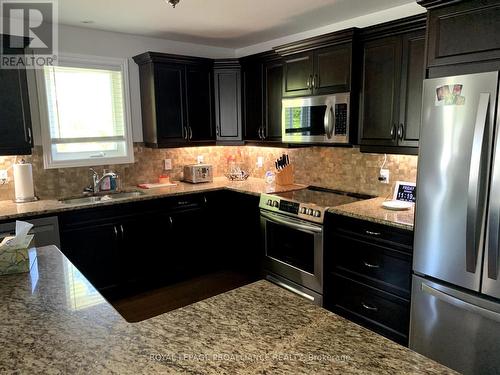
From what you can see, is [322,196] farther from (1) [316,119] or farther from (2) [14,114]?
(2) [14,114]

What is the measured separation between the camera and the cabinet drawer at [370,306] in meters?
2.46

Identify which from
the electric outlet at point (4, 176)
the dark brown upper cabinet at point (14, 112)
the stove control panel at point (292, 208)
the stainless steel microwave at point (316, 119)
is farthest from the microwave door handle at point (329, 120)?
the electric outlet at point (4, 176)

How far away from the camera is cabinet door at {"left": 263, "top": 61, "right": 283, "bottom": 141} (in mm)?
3707

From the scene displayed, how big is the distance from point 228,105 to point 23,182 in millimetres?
2194

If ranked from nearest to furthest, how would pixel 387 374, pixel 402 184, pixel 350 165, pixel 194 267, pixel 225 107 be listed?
pixel 387 374
pixel 402 184
pixel 350 165
pixel 194 267
pixel 225 107

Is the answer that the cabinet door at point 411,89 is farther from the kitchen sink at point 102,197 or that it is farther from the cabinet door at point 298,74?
the kitchen sink at point 102,197

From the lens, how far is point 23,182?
322 cm

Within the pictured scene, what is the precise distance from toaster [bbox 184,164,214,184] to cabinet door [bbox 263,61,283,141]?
809mm

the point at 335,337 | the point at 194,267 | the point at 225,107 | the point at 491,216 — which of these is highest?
the point at 225,107

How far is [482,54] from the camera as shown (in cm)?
Result: 192

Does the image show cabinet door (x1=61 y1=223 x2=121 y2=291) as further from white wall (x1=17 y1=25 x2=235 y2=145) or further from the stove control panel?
the stove control panel

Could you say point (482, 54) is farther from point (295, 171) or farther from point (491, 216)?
point (295, 171)

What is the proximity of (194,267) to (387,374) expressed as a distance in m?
3.14

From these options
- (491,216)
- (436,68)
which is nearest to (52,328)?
(491,216)
